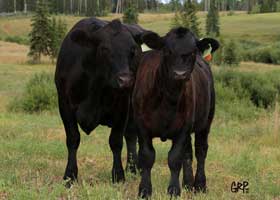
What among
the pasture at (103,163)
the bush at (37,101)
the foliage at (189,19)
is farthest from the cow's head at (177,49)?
the foliage at (189,19)

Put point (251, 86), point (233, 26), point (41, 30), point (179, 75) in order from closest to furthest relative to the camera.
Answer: point (179, 75) < point (251, 86) < point (41, 30) < point (233, 26)

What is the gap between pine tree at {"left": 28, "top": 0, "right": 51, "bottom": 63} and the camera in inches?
2234

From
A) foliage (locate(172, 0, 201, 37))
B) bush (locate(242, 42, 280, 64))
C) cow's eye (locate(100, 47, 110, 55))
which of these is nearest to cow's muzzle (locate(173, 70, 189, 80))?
cow's eye (locate(100, 47, 110, 55))

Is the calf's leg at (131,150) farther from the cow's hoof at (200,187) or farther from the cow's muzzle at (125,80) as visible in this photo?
the cow's muzzle at (125,80)

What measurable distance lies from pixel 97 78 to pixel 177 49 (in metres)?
1.62

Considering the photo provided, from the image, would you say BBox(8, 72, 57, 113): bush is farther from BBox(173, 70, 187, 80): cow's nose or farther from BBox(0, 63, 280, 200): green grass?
BBox(173, 70, 187, 80): cow's nose

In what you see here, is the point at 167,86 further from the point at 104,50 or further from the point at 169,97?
the point at 104,50

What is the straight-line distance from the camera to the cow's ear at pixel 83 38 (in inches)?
288

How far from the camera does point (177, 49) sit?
606cm

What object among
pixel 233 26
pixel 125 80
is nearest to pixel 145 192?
pixel 125 80

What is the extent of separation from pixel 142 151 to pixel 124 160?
3115 mm

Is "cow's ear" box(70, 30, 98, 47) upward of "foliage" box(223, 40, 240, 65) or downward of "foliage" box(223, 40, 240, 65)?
upward

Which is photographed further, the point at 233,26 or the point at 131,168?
the point at 233,26

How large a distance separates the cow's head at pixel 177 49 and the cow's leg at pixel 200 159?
1821 millimetres
